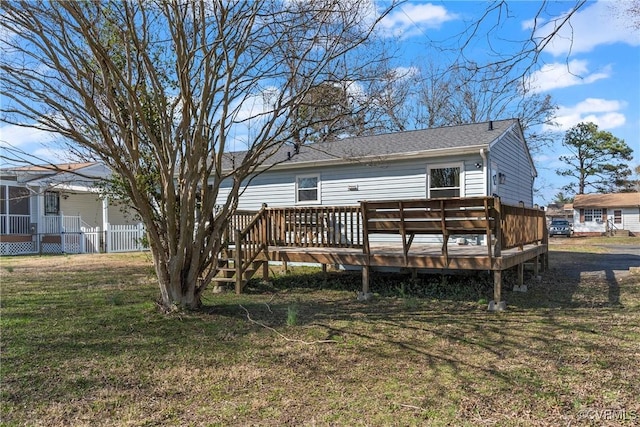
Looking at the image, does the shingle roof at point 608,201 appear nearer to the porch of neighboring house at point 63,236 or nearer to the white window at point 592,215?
the white window at point 592,215

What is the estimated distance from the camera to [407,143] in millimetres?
12398

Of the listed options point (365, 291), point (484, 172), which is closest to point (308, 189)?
point (484, 172)

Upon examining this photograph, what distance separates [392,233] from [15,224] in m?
16.8

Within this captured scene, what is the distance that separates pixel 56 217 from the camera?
1847 centimetres

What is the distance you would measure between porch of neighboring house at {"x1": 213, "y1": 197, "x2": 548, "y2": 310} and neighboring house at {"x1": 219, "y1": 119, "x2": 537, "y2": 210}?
161 cm

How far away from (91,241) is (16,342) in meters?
15.2

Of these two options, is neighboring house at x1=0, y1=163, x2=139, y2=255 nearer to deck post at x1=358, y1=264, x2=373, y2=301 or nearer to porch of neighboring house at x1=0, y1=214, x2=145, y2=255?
porch of neighboring house at x1=0, y1=214, x2=145, y2=255

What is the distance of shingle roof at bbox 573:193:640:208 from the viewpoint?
37594mm

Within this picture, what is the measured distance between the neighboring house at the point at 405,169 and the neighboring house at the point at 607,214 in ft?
Result: 96.5

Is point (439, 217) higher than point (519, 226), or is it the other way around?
point (439, 217)

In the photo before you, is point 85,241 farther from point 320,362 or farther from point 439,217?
point 320,362

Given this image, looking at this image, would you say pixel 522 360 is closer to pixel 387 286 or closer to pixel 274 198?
pixel 387 286

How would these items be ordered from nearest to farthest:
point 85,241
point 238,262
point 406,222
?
point 406,222, point 238,262, point 85,241

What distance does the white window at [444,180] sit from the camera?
1086cm
